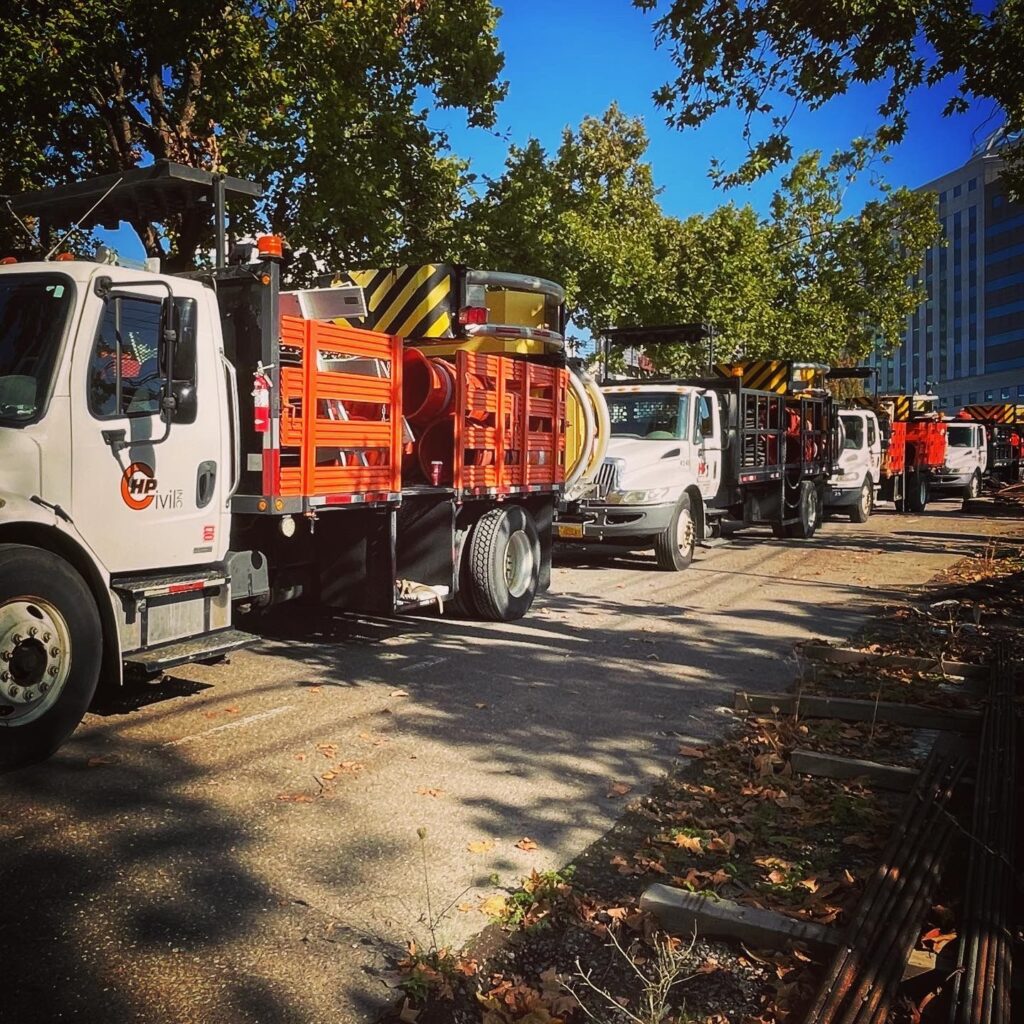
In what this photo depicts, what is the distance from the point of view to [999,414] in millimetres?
31438

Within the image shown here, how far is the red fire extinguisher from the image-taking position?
18.5ft

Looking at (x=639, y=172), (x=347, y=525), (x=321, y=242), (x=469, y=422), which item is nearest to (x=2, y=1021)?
(x=347, y=525)

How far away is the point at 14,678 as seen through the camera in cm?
442

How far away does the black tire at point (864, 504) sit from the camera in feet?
65.4

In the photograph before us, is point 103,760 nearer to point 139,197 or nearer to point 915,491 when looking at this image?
point 139,197

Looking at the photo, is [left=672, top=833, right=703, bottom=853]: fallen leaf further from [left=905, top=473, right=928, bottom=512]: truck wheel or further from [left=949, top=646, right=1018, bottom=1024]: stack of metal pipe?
[left=905, top=473, right=928, bottom=512]: truck wheel

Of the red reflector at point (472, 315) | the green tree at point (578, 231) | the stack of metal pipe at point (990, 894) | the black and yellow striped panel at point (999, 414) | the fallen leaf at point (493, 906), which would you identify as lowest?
the fallen leaf at point (493, 906)

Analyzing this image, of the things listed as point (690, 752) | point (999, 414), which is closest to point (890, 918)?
point (690, 752)

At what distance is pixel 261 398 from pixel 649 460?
683 cm

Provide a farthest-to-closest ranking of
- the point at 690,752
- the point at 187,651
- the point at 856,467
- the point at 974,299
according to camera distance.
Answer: the point at 974,299, the point at 856,467, the point at 187,651, the point at 690,752

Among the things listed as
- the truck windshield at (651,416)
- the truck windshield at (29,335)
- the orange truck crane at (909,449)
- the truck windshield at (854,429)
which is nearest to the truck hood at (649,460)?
the truck windshield at (651,416)

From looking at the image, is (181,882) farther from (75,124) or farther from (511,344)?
(75,124)

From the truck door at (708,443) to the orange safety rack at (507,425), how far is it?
3.48m

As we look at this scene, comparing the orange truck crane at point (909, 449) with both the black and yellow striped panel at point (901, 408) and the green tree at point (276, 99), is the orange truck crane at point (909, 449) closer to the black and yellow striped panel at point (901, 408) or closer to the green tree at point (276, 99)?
the black and yellow striped panel at point (901, 408)
